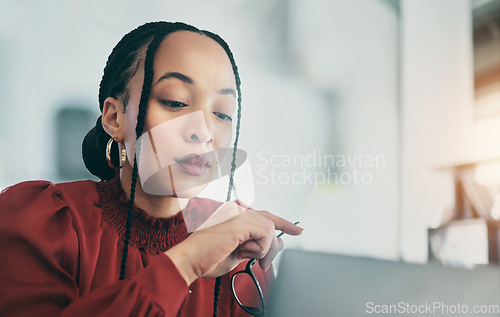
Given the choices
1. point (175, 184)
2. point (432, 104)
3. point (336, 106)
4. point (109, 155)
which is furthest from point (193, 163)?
point (432, 104)

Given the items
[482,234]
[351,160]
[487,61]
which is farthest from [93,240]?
[487,61]

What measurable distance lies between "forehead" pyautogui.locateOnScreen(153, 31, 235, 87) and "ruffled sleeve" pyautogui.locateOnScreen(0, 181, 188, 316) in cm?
Result: 24

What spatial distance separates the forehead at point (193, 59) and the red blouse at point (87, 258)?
217mm

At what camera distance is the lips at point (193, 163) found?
628 millimetres

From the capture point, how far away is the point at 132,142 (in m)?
0.64

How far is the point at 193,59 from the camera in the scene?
2.03ft

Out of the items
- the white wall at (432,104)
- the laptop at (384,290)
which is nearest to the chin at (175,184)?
the laptop at (384,290)

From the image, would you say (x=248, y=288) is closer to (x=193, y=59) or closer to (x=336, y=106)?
(x=193, y=59)

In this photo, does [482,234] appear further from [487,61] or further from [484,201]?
[487,61]

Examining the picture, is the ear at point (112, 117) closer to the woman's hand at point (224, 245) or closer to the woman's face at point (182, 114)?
the woman's face at point (182, 114)

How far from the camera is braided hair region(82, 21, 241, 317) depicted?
2.02 ft

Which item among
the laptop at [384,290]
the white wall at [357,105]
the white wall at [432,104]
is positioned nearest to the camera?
the laptop at [384,290]

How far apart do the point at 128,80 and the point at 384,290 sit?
0.57 meters

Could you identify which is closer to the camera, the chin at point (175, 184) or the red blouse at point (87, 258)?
the red blouse at point (87, 258)
